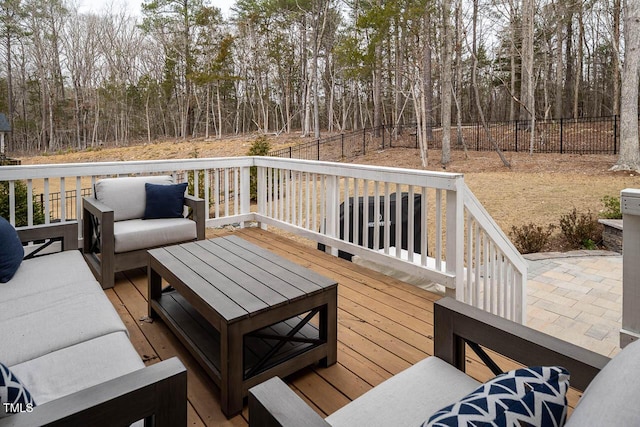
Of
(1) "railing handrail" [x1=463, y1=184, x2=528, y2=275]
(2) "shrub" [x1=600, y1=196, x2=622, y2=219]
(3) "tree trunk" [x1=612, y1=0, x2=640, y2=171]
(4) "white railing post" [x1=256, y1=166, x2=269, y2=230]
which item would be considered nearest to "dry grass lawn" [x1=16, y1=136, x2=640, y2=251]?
(2) "shrub" [x1=600, y1=196, x2=622, y2=219]

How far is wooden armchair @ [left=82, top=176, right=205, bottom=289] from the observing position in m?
2.87

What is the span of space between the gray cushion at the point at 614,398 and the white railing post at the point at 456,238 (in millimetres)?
1893

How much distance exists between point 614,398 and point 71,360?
4.80ft

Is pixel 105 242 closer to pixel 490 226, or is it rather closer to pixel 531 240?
pixel 490 226

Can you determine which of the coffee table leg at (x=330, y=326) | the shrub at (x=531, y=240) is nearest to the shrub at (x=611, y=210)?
the shrub at (x=531, y=240)

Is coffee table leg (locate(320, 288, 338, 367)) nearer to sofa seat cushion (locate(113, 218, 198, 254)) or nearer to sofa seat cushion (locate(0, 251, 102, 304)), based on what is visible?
sofa seat cushion (locate(0, 251, 102, 304))

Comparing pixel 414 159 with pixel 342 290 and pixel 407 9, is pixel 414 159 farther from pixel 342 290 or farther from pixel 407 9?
pixel 342 290

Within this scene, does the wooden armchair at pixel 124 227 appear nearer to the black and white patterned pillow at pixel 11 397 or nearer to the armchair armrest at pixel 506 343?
the black and white patterned pillow at pixel 11 397

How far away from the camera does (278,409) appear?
2.80 ft

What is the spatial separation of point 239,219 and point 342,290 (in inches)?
82.2

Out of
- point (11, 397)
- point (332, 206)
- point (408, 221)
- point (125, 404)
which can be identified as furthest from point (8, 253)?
point (408, 221)

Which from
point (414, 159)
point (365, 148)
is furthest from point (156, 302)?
point (365, 148)

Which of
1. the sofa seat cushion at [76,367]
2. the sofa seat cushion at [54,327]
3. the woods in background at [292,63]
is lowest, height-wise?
the sofa seat cushion at [76,367]

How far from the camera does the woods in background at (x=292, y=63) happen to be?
13016 millimetres
